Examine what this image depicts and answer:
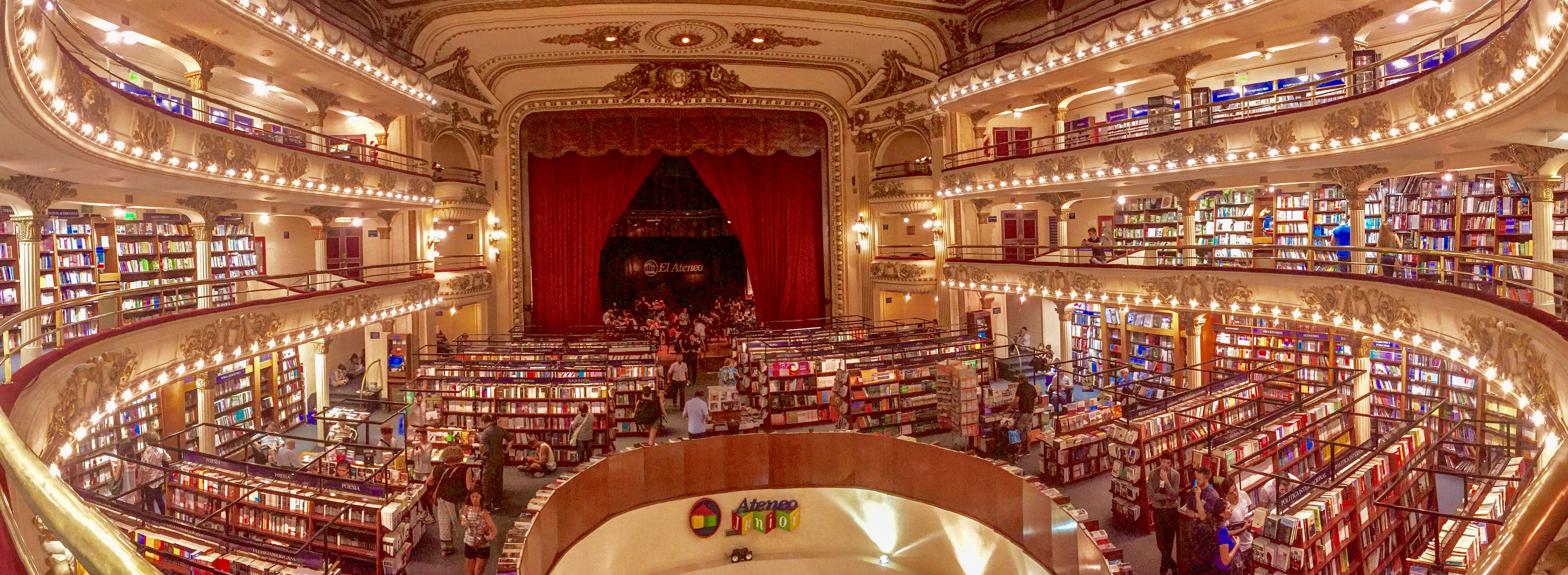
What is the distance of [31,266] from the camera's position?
8812 mm

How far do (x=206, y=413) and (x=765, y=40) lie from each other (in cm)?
1277

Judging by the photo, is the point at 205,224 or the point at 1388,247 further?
the point at 205,224

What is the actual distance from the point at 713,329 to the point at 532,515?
14.2 m

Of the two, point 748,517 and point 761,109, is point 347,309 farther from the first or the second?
point 761,109

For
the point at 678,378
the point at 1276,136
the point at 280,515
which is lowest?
the point at 280,515

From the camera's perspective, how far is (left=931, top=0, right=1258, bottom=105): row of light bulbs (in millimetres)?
11922

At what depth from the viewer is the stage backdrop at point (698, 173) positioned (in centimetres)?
2111

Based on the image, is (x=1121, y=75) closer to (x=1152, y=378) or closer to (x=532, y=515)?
(x=1152, y=378)

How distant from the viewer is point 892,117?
20.2 m

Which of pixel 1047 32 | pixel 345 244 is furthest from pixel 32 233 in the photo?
pixel 1047 32

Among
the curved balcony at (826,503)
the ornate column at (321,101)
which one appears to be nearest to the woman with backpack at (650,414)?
the curved balcony at (826,503)

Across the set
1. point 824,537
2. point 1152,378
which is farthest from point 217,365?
point 1152,378

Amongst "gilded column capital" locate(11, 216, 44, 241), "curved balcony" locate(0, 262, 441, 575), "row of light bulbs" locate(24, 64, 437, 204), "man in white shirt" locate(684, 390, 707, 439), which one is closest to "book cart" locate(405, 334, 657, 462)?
"man in white shirt" locate(684, 390, 707, 439)

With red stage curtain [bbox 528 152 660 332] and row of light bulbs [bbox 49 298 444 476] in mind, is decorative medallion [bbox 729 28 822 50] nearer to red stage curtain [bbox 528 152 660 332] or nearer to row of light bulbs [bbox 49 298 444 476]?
red stage curtain [bbox 528 152 660 332]
